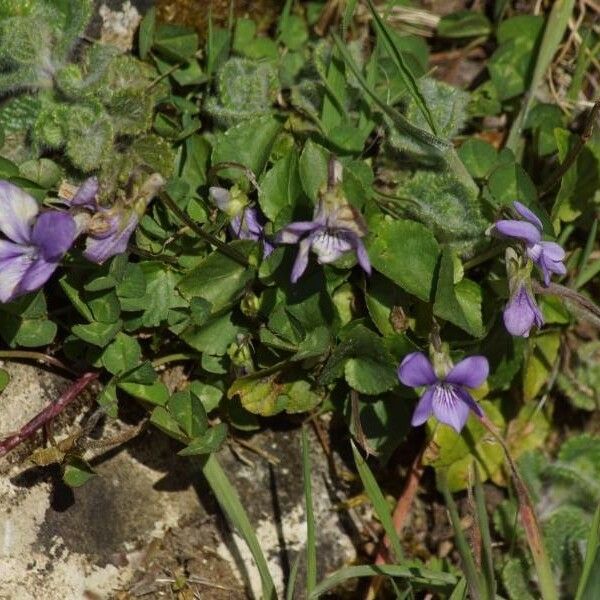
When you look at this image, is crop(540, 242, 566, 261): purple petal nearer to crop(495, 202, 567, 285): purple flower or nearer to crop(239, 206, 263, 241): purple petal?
crop(495, 202, 567, 285): purple flower

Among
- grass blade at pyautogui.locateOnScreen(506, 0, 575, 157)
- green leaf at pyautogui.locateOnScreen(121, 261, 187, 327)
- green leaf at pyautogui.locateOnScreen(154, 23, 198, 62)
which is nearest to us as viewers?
green leaf at pyautogui.locateOnScreen(121, 261, 187, 327)

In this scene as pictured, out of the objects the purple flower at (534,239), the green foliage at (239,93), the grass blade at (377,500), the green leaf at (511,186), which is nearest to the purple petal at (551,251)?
the purple flower at (534,239)

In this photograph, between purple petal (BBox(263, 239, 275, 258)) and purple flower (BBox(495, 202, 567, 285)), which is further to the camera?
purple petal (BBox(263, 239, 275, 258))

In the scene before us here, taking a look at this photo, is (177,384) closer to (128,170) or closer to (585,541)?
(128,170)

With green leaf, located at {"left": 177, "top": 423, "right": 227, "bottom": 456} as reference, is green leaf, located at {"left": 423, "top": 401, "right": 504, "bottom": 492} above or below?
below

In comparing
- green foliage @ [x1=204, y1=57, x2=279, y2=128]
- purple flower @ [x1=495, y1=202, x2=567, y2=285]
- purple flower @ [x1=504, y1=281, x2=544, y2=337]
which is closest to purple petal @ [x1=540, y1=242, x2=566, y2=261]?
purple flower @ [x1=495, y1=202, x2=567, y2=285]

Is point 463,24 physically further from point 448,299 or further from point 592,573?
point 592,573

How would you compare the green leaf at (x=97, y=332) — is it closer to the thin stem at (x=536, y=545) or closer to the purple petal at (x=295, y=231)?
the purple petal at (x=295, y=231)

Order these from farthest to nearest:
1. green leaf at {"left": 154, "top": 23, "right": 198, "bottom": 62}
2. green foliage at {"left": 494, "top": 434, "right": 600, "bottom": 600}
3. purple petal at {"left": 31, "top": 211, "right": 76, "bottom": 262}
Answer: green leaf at {"left": 154, "top": 23, "right": 198, "bottom": 62} < green foliage at {"left": 494, "top": 434, "right": 600, "bottom": 600} < purple petal at {"left": 31, "top": 211, "right": 76, "bottom": 262}
